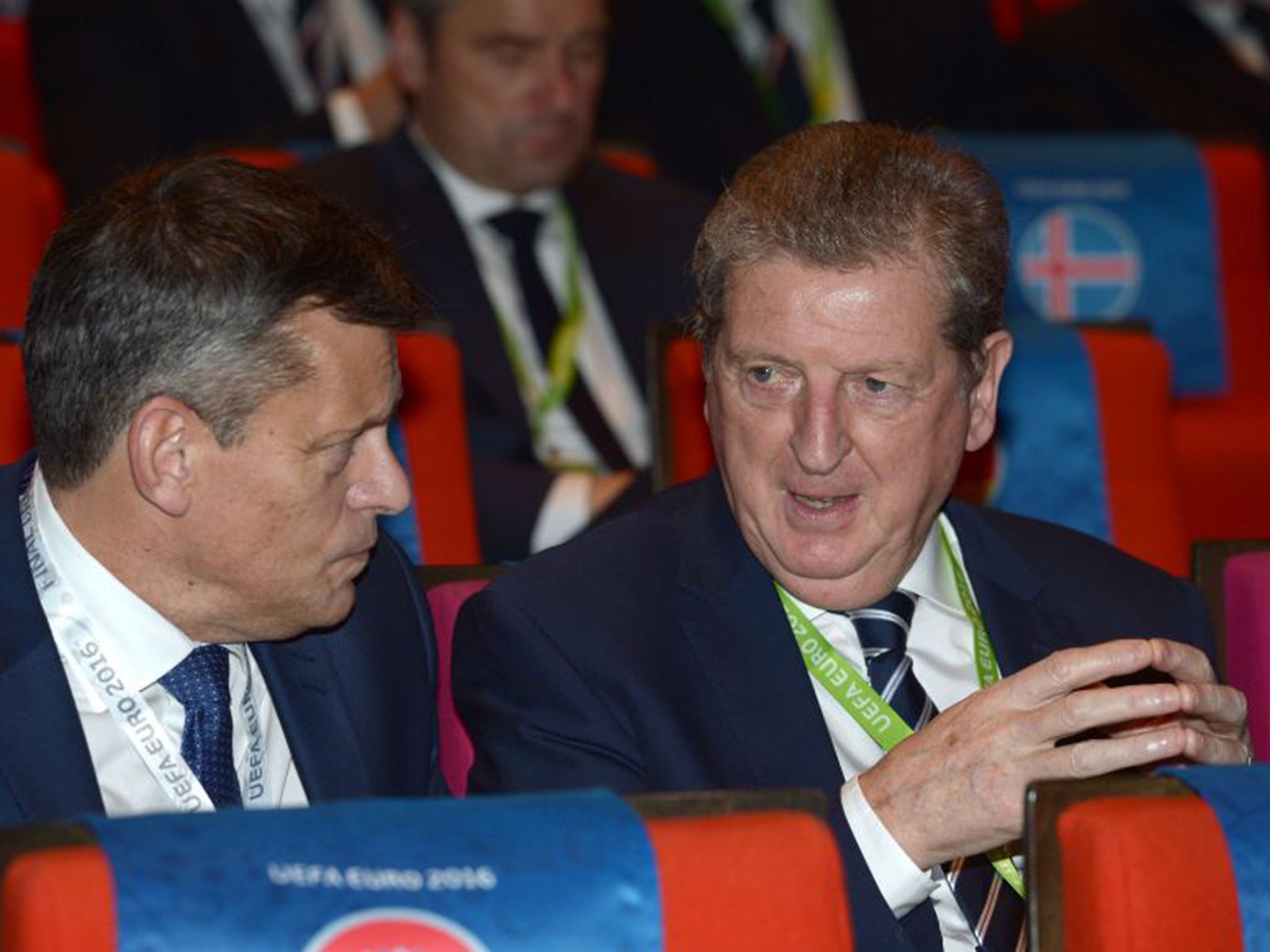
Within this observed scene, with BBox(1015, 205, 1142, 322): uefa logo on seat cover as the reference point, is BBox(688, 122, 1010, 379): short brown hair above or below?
below

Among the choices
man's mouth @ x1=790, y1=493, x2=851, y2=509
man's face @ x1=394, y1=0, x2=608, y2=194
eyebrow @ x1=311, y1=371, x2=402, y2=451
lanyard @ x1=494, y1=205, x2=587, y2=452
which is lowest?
man's mouth @ x1=790, y1=493, x2=851, y2=509

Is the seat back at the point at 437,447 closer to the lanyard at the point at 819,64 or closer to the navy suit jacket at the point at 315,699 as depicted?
the navy suit jacket at the point at 315,699

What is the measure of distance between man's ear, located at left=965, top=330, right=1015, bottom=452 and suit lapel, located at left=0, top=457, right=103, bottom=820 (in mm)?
1013

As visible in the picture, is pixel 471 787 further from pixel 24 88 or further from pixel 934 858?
pixel 24 88

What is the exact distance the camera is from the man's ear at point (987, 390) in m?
2.50

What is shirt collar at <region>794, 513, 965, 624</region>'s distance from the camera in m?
2.54

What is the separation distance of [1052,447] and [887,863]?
4.39 ft

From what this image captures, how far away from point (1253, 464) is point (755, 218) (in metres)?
2.18

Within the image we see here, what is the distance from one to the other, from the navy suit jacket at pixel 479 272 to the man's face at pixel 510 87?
9 centimetres

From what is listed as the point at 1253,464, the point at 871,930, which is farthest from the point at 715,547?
the point at 1253,464

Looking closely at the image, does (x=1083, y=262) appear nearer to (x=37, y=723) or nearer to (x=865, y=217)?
(x=865, y=217)

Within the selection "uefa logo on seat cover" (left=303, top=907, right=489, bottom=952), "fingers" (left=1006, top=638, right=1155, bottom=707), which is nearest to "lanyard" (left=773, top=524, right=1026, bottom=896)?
"fingers" (left=1006, top=638, right=1155, bottom=707)

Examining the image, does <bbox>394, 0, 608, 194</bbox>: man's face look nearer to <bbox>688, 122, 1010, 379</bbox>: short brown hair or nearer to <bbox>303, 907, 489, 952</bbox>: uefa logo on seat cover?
<bbox>688, 122, 1010, 379</bbox>: short brown hair

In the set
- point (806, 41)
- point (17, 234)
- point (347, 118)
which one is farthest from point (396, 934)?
point (806, 41)
